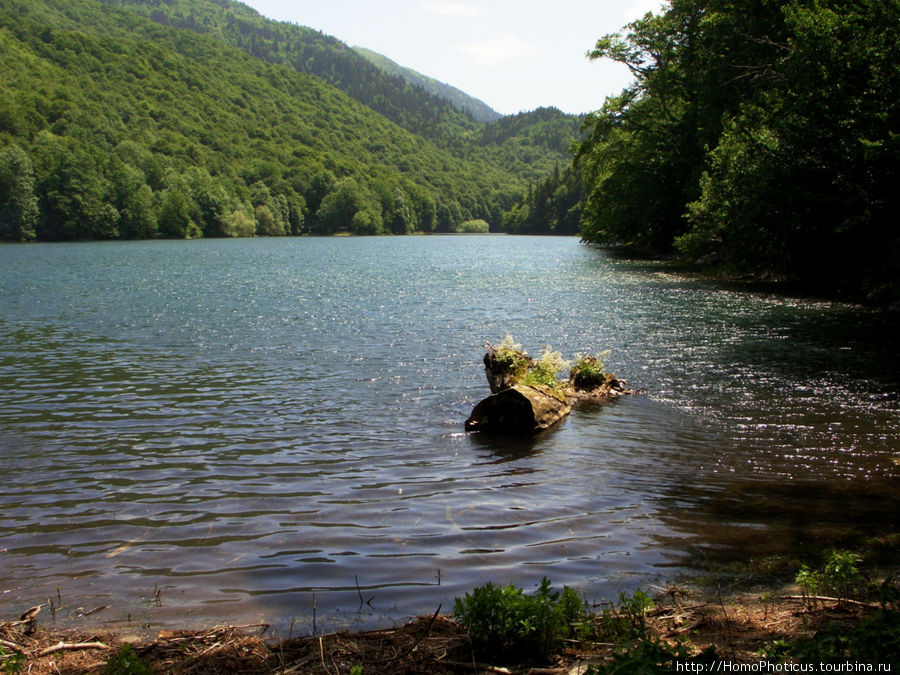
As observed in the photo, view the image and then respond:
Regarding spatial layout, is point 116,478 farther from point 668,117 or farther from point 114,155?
point 114,155

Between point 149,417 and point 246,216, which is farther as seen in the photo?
point 246,216

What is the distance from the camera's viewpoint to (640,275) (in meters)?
46.4

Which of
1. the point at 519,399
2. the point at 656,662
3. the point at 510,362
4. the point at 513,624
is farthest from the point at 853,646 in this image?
the point at 510,362

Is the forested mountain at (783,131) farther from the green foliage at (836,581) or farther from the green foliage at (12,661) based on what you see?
the green foliage at (12,661)

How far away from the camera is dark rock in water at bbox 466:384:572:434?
533 inches

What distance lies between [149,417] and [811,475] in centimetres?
1225

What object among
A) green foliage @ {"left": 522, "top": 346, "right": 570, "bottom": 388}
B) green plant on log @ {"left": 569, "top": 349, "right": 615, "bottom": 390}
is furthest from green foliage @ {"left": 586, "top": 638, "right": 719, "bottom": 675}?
green plant on log @ {"left": 569, "top": 349, "right": 615, "bottom": 390}

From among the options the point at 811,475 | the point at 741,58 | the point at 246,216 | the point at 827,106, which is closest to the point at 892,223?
the point at 827,106

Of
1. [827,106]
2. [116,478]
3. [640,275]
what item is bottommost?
[116,478]

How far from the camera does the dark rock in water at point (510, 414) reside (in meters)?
13.5

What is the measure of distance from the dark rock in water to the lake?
19.5 inches

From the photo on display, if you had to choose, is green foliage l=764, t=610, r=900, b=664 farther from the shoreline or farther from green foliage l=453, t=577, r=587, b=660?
green foliage l=453, t=577, r=587, b=660

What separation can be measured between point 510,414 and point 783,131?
2474cm

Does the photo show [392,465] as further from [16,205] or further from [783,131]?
[16,205]
